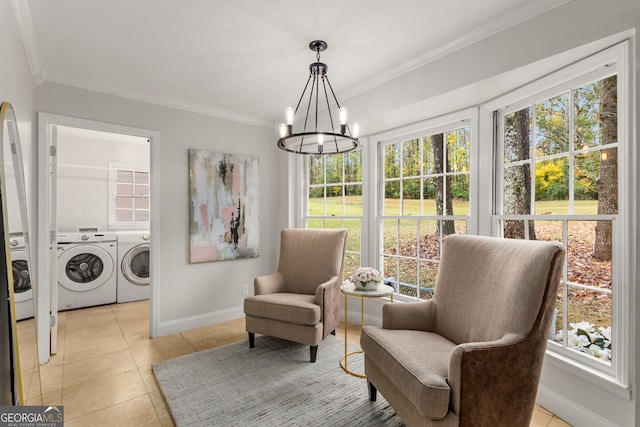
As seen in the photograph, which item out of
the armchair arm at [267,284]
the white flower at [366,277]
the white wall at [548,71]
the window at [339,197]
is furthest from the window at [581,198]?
the armchair arm at [267,284]

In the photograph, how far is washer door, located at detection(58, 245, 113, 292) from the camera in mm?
3980

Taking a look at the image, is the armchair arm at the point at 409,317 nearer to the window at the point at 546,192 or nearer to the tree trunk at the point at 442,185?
the window at the point at 546,192

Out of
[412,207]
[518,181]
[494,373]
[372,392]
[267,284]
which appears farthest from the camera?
[412,207]

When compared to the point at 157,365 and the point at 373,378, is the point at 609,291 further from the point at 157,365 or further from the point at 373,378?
the point at 157,365

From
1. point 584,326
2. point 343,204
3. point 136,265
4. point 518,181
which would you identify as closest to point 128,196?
point 136,265

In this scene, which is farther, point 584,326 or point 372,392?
point 372,392

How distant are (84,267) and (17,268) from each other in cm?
311

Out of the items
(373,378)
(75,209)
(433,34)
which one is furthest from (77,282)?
(433,34)

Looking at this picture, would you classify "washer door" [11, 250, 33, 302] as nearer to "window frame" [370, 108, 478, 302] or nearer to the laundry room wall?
"window frame" [370, 108, 478, 302]

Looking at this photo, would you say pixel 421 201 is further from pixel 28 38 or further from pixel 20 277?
pixel 28 38

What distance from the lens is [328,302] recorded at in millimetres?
2664

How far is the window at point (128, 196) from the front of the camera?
16.3ft

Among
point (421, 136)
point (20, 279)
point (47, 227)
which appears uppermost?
point (421, 136)

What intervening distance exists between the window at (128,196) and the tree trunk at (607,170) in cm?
572
